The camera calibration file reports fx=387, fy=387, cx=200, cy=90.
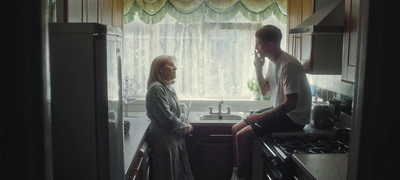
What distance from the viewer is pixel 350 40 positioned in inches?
92.6

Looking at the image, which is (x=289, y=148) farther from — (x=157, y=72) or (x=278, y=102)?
(x=157, y=72)

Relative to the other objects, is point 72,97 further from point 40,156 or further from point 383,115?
point 383,115

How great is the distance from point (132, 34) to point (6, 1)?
12.1 ft

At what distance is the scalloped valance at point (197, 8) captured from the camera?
13.6 ft

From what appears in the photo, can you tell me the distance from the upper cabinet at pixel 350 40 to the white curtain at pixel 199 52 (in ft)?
6.18

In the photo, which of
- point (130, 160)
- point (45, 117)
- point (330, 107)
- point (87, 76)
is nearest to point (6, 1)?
point (45, 117)

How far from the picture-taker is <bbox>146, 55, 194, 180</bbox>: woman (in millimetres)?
2971

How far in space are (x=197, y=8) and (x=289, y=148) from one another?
220 cm

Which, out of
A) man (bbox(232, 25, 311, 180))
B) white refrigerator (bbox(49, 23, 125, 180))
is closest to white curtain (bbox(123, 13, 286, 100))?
man (bbox(232, 25, 311, 180))

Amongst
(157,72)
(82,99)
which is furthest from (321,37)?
(82,99)

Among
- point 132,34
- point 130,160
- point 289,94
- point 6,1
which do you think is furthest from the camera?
point 132,34

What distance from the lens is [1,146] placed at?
64 cm

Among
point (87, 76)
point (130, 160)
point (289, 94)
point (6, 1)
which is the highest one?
point (6, 1)

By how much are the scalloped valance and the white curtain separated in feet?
0.31
